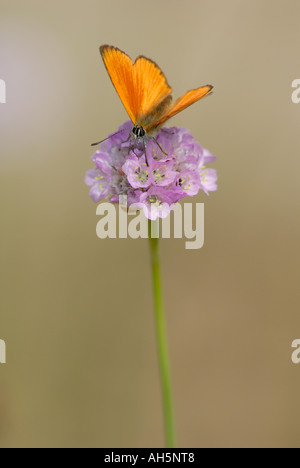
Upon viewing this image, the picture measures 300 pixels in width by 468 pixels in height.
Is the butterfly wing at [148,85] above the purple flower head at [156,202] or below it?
above

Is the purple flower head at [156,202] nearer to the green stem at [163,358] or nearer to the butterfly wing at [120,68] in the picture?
the green stem at [163,358]

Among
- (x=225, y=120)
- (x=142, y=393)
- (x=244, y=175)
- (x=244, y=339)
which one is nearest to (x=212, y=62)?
(x=225, y=120)

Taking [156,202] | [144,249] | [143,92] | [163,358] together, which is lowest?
[163,358]

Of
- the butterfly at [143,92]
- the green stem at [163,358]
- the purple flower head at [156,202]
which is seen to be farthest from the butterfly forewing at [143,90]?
the green stem at [163,358]

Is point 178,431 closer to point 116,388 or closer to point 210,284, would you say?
point 116,388

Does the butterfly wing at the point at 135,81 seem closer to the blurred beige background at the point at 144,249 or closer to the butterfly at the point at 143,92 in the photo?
the butterfly at the point at 143,92

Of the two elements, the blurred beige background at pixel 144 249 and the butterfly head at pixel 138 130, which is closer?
the butterfly head at pixel 138 130

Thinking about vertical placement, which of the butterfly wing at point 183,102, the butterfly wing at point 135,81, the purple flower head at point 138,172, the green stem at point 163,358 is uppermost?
the butterfly wing at point 135,81

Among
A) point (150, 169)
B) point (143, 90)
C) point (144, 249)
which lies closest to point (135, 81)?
point (143, 90)

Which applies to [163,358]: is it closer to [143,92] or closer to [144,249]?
[143,92]
